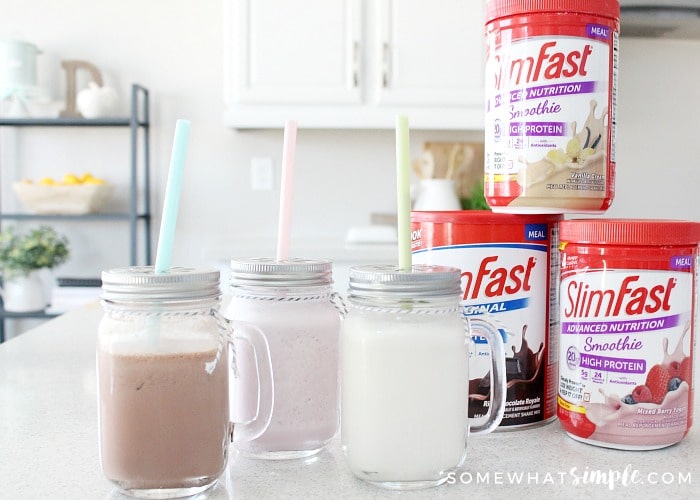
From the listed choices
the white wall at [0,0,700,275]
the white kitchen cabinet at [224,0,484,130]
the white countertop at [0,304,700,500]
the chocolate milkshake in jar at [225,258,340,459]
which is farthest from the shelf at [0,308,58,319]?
the chocolate milkshake in jar at [225,258,340,459]

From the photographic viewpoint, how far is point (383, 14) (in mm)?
2625

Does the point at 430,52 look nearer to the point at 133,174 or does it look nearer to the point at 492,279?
the point at 133,174

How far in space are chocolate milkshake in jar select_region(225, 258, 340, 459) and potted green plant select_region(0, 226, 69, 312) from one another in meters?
2.35

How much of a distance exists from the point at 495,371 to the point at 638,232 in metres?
0.18

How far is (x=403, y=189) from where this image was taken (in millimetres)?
608

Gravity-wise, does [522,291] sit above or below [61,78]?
below

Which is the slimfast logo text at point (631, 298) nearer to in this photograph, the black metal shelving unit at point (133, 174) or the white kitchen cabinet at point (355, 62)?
the white kitchen cabinet at point (355, 62)

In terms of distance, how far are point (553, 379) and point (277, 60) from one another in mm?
2075

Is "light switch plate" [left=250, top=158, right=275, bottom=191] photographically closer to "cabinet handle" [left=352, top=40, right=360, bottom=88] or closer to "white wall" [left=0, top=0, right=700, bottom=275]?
"white wall" [left=0, top=0, right=700, bottom=275]

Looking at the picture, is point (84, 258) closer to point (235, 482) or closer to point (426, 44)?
point (426, 44)

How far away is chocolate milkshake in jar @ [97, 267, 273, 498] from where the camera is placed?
569 mm

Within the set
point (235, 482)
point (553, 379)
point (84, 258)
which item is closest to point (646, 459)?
point (553, 379)

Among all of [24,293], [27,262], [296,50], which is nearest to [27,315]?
[24,293]

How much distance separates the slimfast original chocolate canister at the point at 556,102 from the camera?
0.70m
